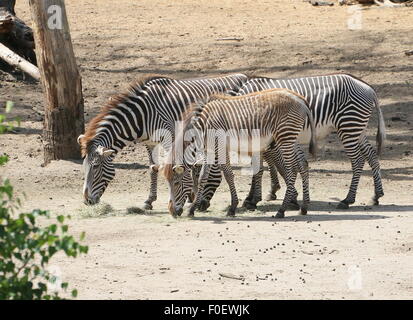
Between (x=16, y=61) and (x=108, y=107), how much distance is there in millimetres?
4917

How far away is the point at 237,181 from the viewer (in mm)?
13633

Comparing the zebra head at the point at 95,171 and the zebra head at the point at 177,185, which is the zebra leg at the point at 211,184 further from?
the zebra head at the point at 95,171

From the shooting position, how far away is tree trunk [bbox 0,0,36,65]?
54.9 ft

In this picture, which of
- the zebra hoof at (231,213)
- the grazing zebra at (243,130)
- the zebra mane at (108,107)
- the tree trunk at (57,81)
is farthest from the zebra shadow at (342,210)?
the tree trunk at (57,81)

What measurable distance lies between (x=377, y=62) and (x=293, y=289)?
11.0 m

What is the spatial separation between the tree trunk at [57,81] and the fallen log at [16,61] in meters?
1.71

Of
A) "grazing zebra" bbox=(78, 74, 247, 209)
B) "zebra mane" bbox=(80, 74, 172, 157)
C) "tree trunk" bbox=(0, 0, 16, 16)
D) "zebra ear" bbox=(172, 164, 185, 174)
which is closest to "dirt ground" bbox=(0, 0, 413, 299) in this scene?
"grazing zebra" bbox=(78, 74, 247, 209)

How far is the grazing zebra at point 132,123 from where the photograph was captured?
11.4 meters

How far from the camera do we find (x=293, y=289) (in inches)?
316

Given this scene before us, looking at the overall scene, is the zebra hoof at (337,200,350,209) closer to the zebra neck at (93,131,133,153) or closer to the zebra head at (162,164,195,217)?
the zebra head at (162,164,195,217)

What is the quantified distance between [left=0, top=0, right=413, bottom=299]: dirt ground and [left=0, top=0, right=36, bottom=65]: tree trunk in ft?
2.21
